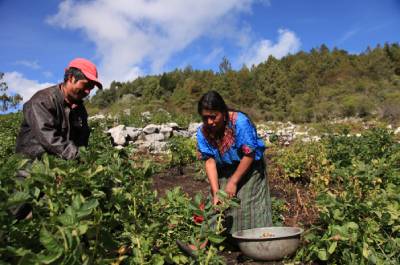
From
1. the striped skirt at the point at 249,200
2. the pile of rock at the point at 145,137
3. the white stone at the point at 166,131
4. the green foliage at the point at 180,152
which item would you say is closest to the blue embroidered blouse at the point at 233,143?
the striped skirt at the point at 249,200

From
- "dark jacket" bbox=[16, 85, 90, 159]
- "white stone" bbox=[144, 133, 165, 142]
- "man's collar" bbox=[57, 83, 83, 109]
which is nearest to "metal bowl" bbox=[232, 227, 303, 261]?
"dark jacket" bbox=[16, 85, 90, 159]

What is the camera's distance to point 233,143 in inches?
131

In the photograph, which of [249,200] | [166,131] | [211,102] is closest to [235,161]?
[249,200]

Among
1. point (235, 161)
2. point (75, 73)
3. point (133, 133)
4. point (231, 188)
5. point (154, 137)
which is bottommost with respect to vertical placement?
point (231, 188)

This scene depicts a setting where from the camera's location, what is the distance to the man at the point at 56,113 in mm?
2672

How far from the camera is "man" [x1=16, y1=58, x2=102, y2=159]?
267 centimetres

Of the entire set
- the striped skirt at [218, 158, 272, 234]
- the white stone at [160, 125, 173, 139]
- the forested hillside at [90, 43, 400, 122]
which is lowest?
the striped skirt at [218, 158, 272, 234]

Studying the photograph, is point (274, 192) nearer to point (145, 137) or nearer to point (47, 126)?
point (47, 126)

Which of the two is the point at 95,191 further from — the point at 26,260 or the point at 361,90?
the point at 361,90

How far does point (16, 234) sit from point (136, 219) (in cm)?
65

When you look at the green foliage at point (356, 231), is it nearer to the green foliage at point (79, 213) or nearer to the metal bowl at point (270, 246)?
the metal bowl at point (270, 246)

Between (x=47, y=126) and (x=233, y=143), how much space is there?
1.38 metres

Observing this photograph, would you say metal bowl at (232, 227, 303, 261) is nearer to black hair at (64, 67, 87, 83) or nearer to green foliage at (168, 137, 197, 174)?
black hair at (64, 67, 87, 83)

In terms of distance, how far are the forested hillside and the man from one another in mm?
17672
